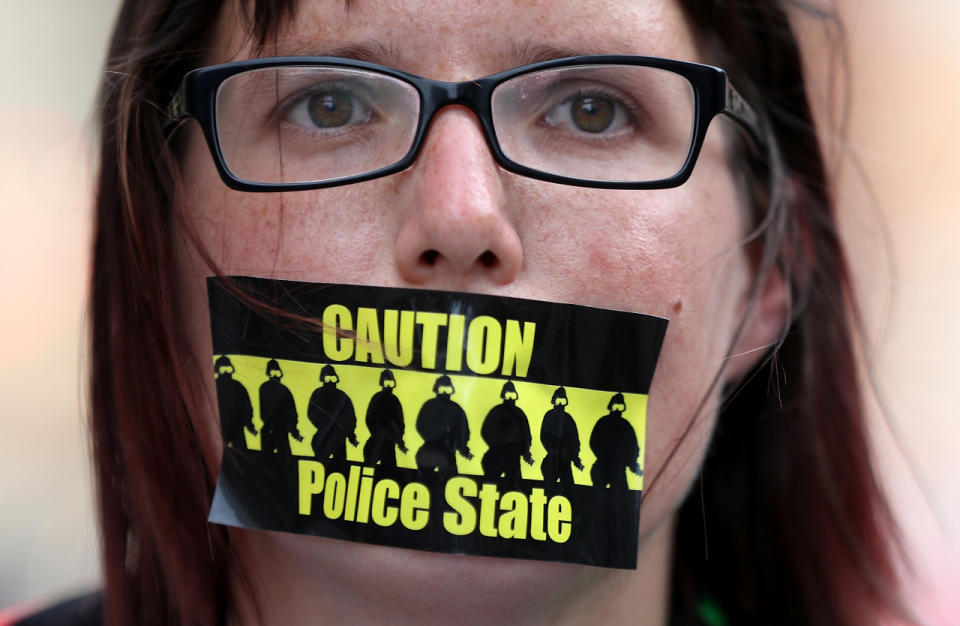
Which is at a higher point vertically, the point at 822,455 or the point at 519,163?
the point at 519,163

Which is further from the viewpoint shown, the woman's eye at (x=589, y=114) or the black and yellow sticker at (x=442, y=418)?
the woman's eye at (x=589, y=114)

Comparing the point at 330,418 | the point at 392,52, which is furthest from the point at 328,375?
the point at 392,52

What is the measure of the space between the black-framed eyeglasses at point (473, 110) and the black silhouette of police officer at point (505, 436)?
0.94 feet

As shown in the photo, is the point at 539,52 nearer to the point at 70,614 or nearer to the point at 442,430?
the point at 442,430

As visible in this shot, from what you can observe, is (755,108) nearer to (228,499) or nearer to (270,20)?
(270,20)

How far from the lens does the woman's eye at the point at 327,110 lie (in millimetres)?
1113

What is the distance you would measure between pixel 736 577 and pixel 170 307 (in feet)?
4.05

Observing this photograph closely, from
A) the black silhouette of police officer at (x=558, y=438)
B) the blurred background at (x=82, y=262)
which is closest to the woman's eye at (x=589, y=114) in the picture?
the black silhouette of police officer at (x=558, y=438)

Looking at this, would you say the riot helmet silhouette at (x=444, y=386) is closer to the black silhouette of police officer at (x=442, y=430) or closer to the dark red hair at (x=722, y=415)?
the black silhouette of police officer at (x=442, y=430)

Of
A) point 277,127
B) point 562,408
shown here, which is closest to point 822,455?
point 562,408

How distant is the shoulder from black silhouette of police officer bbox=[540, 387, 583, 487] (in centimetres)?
110

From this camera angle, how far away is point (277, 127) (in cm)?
112

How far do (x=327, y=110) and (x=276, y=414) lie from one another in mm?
415

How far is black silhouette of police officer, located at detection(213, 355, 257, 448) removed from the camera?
3.42 ft
